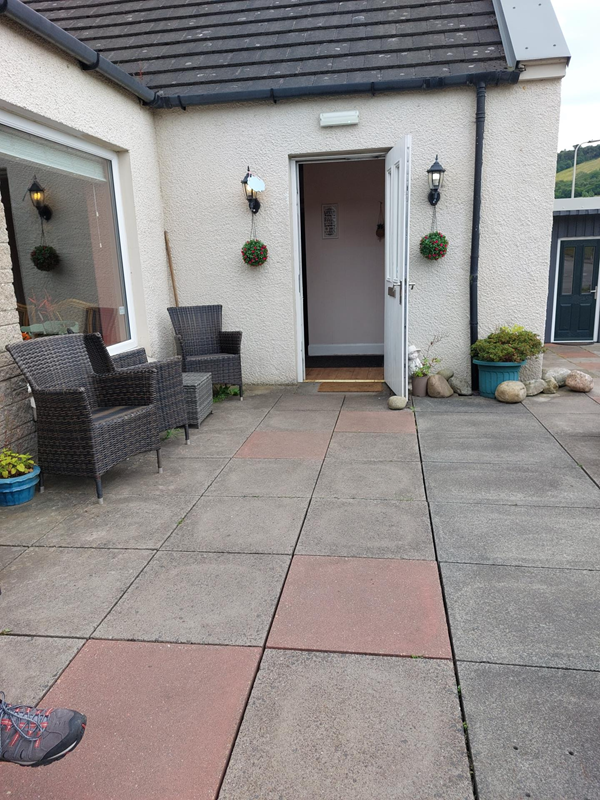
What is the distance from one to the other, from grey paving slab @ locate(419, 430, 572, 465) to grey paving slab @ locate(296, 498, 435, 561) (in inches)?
37.6

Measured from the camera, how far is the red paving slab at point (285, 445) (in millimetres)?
4391

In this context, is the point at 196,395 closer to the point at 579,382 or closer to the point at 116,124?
the point at 116,124

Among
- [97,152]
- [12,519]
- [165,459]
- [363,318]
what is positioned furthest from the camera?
[363,318]

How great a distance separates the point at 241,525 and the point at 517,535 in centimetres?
147

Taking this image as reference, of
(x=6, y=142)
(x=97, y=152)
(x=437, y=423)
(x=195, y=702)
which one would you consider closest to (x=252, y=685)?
(x=195, y=702)

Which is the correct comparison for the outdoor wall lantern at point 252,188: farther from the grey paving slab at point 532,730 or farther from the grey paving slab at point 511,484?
the grey paving slab at point 532,730

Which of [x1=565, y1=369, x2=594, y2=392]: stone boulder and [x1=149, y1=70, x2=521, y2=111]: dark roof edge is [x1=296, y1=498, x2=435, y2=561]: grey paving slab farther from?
[x1=149, y1=70, x2=521, y2=111]: dark roof edge

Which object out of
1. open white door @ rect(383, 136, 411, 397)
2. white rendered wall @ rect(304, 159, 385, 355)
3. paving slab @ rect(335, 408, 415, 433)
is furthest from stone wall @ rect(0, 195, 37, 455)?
white rendered wall @ rect(304, 159, 385, 355)

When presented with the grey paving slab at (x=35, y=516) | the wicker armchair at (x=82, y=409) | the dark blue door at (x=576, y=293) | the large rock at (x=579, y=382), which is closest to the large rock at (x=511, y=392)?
the large rock at (x=579, y=382)

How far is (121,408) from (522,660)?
2.97 meters

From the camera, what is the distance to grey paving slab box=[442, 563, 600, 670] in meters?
2.09

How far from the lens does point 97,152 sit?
5.21 m

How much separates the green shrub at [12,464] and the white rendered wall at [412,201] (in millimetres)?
3275

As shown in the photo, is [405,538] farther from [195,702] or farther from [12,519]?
[12,519]
